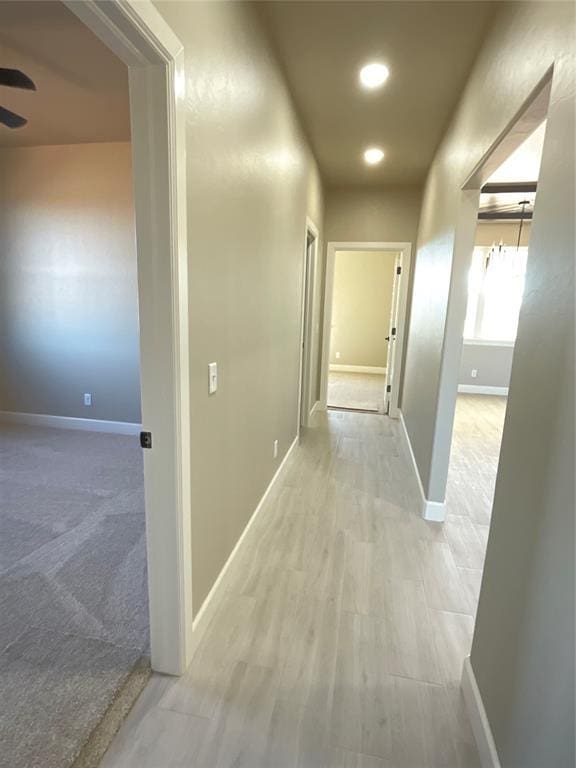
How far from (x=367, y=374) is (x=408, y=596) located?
6.52m

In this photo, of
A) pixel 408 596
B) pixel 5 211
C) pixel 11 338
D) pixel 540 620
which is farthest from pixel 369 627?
pixel 5 211

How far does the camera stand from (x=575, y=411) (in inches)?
33.8

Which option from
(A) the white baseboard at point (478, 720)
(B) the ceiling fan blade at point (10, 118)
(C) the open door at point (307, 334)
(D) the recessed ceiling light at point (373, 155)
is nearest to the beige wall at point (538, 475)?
(A) the white baseboard at point (478, 720)

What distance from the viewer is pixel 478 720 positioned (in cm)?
128

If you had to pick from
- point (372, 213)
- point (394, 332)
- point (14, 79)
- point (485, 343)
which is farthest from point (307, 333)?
point (485, 343)

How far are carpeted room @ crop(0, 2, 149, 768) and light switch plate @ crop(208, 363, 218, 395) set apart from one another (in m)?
1.06

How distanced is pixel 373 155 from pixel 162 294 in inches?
132

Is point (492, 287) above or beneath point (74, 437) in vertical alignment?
above

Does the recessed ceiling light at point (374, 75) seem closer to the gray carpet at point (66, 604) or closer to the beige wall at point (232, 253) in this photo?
the beige wall at point (232, 253)

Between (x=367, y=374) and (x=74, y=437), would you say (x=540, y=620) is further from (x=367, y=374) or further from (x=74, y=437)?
(x=367, y=374)

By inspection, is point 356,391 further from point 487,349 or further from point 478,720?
point 478,720

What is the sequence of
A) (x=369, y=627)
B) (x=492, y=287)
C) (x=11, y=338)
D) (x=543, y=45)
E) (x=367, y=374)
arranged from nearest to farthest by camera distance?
(x=543, y=45) < (x=369, y=627) < (x=11, y=338) < (x=492, y=287) < (x=367, y=374)

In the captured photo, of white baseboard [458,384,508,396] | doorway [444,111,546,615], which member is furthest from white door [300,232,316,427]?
white baseboard [458,384,508,396]

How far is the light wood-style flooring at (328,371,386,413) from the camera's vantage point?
5.71 metres
